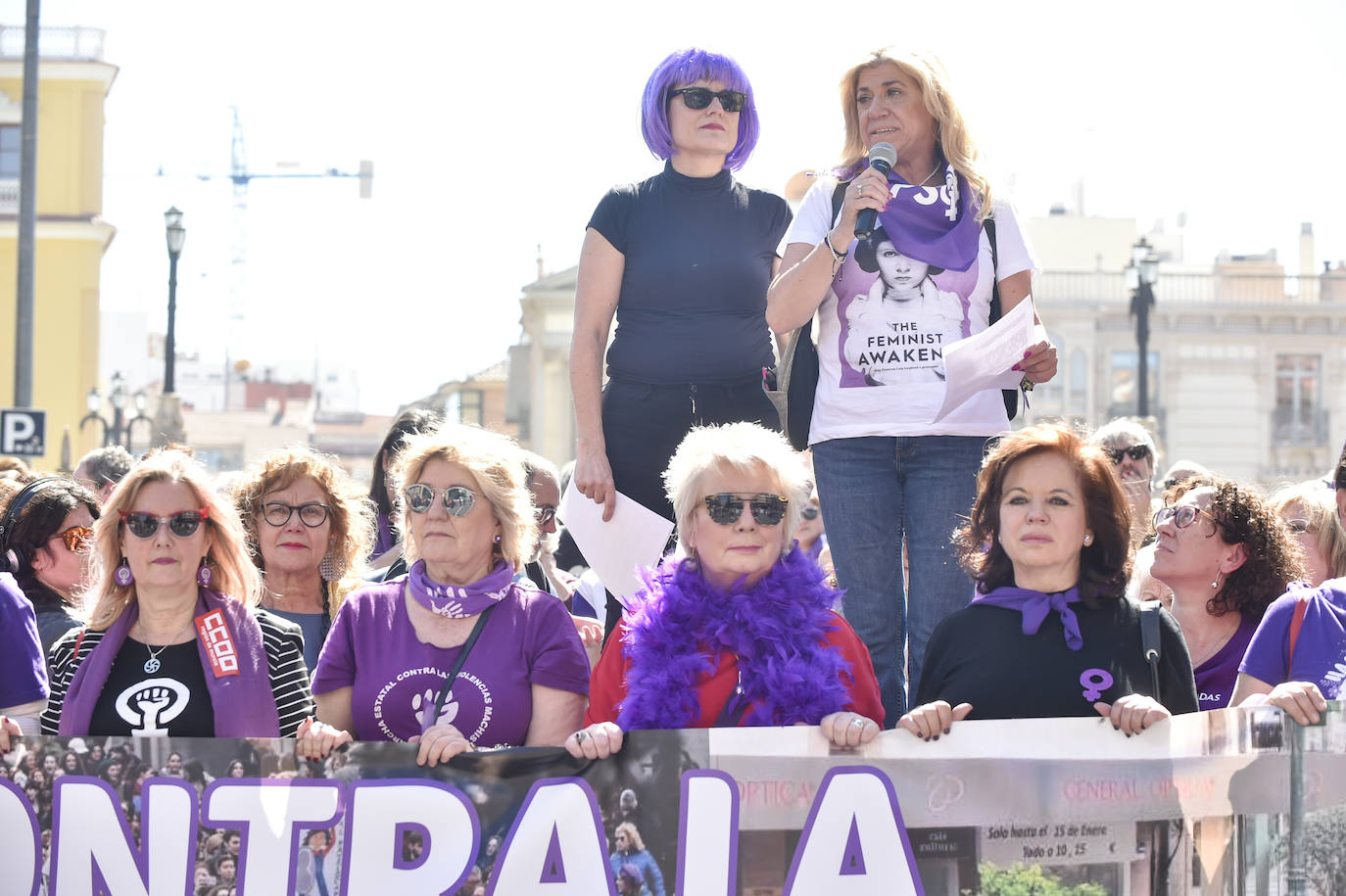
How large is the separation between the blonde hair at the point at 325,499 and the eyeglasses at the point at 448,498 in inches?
39.1

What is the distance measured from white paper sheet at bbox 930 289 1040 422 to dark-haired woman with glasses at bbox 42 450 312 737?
1.82 m

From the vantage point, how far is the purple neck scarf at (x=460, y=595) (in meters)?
3.91

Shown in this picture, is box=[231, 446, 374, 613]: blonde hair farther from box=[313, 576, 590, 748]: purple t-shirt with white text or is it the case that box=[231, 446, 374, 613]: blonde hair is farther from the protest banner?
the protest banner

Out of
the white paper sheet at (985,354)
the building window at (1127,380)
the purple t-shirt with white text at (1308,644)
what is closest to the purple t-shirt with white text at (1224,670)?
the purple t-shirt with white text at (1308,644)

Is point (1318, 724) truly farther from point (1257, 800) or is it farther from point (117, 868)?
point (117, 868)

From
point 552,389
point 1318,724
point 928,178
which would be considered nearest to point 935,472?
point 928,178

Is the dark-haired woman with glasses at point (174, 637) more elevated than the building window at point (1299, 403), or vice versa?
the building window at point (1299, 403)

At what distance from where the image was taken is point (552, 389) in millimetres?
54750

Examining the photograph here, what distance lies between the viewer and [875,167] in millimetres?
4031

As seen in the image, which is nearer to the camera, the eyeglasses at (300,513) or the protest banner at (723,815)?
the protest banner at (723,815)

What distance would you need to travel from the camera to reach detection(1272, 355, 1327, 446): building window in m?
52.1

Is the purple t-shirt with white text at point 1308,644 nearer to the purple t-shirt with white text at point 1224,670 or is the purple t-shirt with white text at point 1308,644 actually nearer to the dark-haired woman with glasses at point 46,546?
the purple t-shirt with white text at point 1224,670

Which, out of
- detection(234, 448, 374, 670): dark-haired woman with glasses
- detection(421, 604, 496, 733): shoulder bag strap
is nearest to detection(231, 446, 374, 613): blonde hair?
detection(234, 448, 374, 670): dark-haired woman with glasses

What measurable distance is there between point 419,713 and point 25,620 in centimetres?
112
